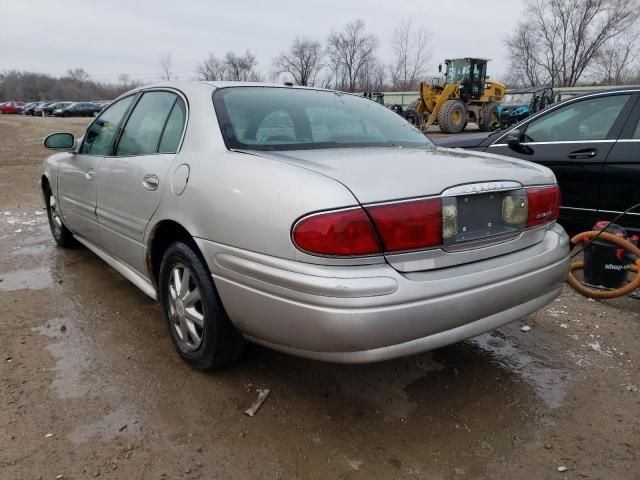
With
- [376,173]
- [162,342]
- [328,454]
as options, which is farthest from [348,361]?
[162,342]

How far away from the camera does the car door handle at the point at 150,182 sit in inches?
106

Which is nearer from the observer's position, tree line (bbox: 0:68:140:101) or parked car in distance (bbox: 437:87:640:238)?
parked car in distance (bbox: 437:87:640:238)

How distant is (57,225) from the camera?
493 centimetres

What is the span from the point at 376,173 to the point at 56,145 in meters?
3.20

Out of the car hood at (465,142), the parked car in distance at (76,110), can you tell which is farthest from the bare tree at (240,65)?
the car hood at (465,142)

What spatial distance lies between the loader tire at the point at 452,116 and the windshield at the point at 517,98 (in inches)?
148

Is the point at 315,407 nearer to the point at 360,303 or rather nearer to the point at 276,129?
the point at 360,303

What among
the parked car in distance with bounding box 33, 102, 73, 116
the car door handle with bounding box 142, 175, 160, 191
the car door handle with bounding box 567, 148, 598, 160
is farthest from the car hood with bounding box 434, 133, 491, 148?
the parked car in distance with bounding box 33, 102, 73, 116

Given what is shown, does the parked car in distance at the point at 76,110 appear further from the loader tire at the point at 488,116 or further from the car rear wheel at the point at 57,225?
the car rear wheel at the point at 57,225

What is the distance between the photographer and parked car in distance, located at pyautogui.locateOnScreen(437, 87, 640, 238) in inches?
162

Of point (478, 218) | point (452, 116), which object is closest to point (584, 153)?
point (478, 218)

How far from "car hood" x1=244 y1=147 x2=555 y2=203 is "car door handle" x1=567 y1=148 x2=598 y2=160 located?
2.08m

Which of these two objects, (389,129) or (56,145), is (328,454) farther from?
(56,145)

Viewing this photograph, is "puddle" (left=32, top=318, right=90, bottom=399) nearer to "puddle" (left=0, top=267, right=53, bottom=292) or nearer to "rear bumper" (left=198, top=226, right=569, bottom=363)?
"puddle" (left=0, top=267, right=53, bottom=292)
